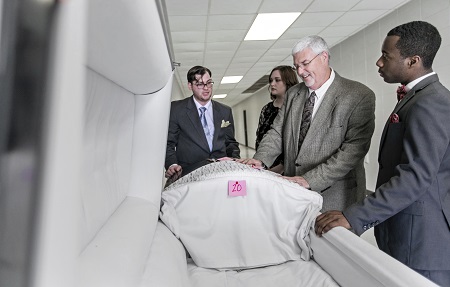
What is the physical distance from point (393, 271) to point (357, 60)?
565cm

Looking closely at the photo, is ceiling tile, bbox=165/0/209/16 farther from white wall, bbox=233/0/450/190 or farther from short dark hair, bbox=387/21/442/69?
short dark hair, bbox=387/21/442/69

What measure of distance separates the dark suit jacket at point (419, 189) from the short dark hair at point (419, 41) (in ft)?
0.34

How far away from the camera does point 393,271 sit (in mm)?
875

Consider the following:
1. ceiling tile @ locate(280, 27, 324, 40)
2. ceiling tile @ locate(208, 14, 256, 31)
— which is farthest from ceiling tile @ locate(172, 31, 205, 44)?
ceiling tile @ locate(280, 27, 324, 40)

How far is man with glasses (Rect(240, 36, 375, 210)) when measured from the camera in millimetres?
1810

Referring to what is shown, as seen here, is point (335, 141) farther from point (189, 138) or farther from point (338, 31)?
point (338, 31)

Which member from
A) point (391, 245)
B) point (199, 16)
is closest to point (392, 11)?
point (199, 16)

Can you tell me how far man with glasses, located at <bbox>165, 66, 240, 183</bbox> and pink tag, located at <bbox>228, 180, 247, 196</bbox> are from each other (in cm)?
102

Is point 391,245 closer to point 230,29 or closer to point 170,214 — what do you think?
point 170,214

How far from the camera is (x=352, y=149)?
180cm

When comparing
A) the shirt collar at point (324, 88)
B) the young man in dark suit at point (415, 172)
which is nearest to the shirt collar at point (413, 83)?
the young man in dark suit at point (415, 172)

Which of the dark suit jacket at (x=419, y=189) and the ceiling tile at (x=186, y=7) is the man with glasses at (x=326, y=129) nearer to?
the dark suit jacket at (x=419, y=189)

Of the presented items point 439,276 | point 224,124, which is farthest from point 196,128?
point 439,276

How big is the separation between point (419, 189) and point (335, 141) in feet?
1.97
